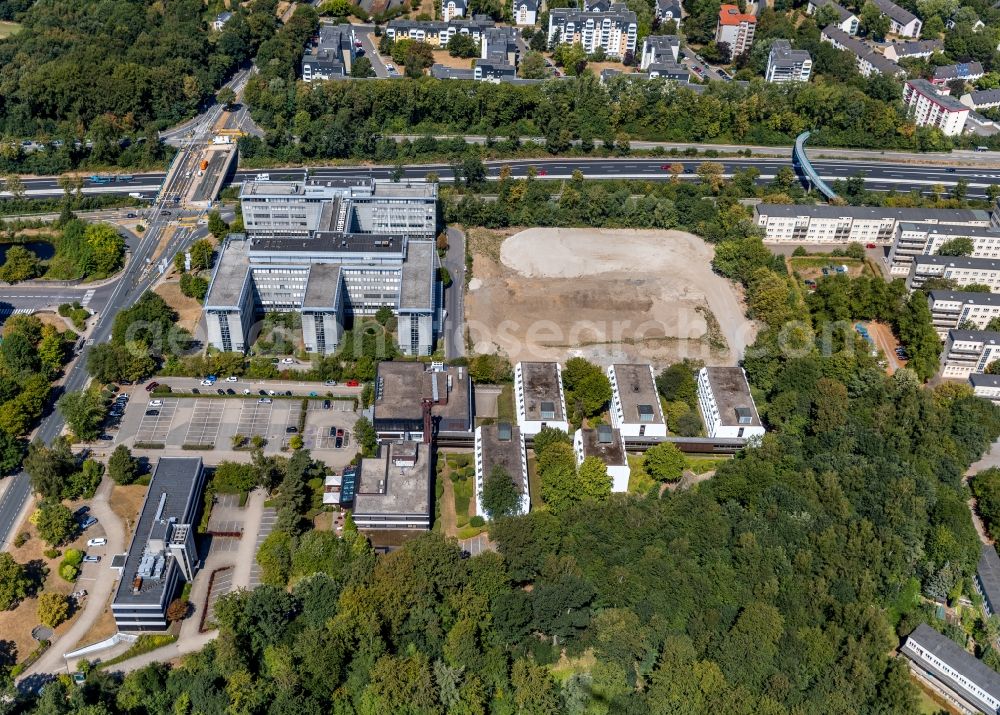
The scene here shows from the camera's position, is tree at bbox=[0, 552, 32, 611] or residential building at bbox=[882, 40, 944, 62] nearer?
tree at bbox=[0, 552, 32, 611]

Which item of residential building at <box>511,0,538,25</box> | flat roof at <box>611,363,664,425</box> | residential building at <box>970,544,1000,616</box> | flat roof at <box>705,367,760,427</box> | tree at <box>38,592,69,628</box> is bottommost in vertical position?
tree at <box>38,592,69,628</box>

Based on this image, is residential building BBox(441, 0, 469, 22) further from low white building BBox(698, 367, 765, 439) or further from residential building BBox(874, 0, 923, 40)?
low white building BBox(698, 367, 765, 439)

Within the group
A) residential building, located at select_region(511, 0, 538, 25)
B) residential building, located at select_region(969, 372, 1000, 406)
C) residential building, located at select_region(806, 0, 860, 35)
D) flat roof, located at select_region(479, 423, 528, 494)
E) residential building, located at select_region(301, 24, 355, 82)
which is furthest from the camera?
residential building, located at select_region(806, 0, 860, 35)

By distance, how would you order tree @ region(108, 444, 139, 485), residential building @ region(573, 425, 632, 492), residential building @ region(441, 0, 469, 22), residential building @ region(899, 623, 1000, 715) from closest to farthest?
residential building @ region(899, 623, 1000, 715)
tree @ region(108, 444, 139, 485)
residential building @ region(573, 425, 632, 492)
residential building @ region(441, 0, 469, 22)

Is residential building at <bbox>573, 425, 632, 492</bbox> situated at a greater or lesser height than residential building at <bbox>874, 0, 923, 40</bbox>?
lesser

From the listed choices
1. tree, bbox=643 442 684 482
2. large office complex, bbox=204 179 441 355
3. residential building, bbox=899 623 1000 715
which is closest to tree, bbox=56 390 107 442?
large office complex, bbox=204 179 441 355

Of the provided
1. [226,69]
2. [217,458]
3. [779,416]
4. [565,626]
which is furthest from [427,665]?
[226,69]

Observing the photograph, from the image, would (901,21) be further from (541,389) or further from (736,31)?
(541,389)

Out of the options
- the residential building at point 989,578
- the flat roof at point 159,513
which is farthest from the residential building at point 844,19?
the flat roof at point 159,513
